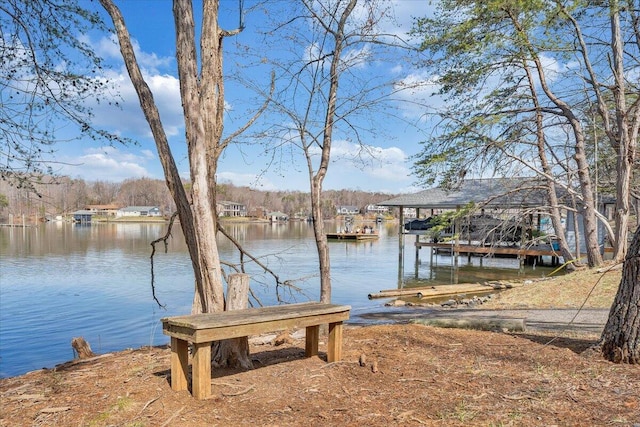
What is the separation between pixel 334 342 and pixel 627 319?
259 cm

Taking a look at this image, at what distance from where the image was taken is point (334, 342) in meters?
4.37

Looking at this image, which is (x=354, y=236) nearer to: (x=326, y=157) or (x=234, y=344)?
(x=326, y=157)

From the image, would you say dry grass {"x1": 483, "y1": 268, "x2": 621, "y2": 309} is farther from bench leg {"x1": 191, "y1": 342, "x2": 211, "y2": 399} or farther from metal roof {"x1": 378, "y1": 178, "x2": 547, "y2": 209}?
bench leg {"x1": 191, "y1": 342, "x2": 211, "y2": 399}

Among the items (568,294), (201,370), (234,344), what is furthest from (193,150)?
(568,294)

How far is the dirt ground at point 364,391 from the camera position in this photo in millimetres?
3172

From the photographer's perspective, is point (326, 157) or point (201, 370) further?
point (326, 157)

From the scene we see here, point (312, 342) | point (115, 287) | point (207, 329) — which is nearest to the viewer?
point (207, 329)

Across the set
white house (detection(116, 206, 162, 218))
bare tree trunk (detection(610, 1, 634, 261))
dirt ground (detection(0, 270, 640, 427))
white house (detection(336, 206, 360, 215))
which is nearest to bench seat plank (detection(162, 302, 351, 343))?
dirt ground (detection(0, 270, 640, 427))

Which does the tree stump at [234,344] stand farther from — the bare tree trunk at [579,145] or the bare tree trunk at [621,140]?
the bare tree trunk at [579,145]

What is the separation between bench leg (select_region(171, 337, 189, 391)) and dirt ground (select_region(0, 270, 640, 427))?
0.26 ft

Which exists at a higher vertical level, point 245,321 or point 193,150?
point 193,150

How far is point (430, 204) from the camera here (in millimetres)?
24969

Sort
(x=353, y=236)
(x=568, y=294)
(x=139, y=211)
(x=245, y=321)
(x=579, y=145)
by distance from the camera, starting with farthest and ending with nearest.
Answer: (x=139, y=211) < (x=353, y=236) < (x=579, y=145) < (x=568, y=294) < (x=245, y=321)

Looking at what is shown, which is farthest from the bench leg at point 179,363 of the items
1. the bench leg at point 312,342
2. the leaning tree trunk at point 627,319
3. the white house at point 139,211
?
the white house at point 139,211
